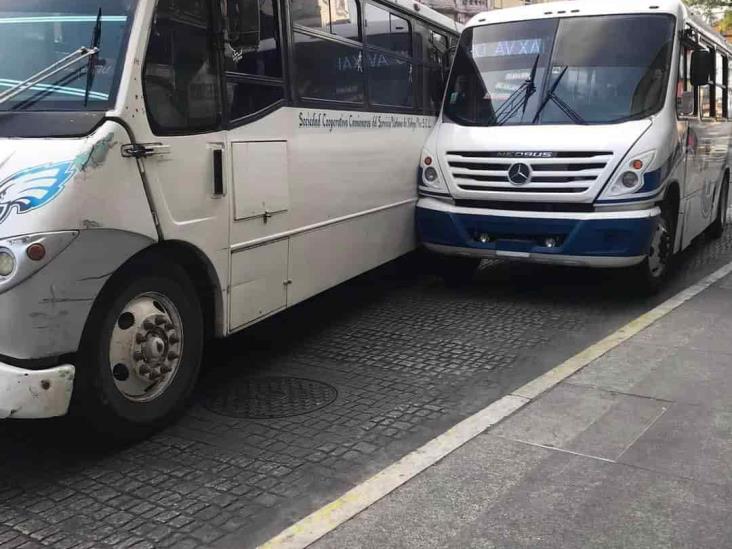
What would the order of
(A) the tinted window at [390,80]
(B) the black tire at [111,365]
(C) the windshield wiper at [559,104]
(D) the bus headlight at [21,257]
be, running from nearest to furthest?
(D) the bus headlight at [21,257] < (B) the black tire at [111,365] < (A) the tinted window at [390,80] < (C) the windshield wiper at [559,104]

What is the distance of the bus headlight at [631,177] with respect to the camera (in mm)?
6766

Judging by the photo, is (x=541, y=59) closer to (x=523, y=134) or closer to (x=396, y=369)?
(x=523, y=134)

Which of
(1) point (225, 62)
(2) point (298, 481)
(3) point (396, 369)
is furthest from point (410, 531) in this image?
(1) point (225, 62)

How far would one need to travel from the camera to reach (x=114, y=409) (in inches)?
153

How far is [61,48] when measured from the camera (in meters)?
3.92

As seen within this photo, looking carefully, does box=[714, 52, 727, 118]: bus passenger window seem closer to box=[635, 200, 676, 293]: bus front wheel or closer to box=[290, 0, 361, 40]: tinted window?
box=[635, 200, 676, 293]: bus front wheel

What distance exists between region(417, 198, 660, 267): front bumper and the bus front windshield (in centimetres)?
91

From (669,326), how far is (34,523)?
502cm

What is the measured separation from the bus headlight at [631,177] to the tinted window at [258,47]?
10.3 feet

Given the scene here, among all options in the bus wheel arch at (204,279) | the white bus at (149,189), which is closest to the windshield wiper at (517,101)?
the white bus at (149,189)

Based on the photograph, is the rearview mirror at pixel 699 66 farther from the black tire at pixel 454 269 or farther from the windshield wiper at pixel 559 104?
the black tire at pixel 454 269

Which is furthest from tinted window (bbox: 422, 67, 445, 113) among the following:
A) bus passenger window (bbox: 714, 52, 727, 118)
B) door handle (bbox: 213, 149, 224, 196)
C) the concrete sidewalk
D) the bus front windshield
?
door handle (bbox: 213, 149, 224, 196)

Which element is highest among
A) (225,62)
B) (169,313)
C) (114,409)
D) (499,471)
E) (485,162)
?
(225,62)

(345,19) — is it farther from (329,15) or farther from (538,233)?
(538,233)
